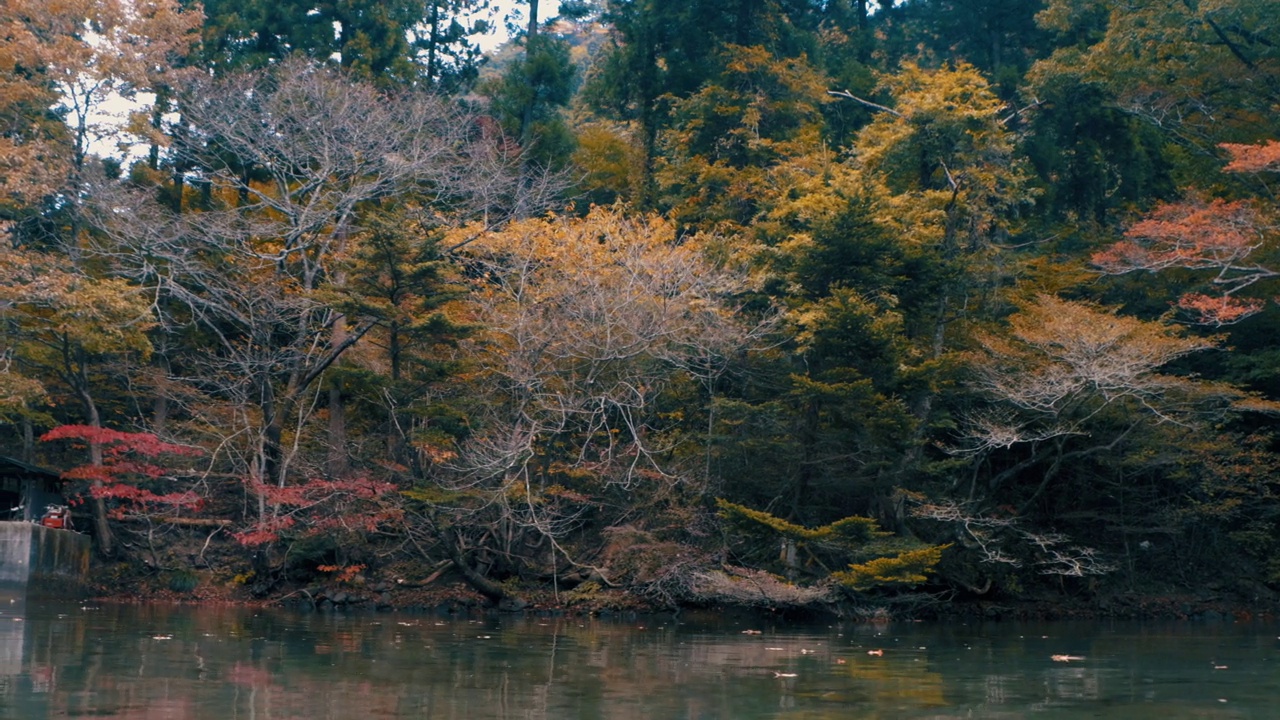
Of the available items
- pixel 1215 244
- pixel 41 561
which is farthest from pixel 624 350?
pixel 41 561

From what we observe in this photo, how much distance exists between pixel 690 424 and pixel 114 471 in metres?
10.8

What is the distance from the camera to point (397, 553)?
22.3 meters

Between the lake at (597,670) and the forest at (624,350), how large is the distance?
298 centimetres

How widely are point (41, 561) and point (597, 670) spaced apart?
14.0 metres

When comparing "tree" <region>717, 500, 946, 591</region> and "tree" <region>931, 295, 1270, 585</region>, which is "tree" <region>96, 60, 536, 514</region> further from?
"tree" <region>931, 295, 1270, 585</region>

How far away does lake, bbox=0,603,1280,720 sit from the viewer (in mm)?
8477

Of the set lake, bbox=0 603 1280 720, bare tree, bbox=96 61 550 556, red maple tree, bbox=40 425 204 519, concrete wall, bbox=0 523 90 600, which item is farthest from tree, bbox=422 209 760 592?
Answer: concrete wall, bbox=0 523 90 600

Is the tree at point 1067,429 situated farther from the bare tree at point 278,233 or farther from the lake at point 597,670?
the bare tree at point 278,233

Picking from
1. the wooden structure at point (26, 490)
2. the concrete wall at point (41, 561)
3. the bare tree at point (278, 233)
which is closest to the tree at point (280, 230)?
the bare tree at point (278, 233)

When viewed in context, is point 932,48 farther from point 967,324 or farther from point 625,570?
point 625,570

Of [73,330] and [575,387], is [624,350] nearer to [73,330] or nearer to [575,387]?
[575,387]

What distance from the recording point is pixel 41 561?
20.6 meters

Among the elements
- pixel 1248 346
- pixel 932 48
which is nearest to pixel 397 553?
pixel 1248 346

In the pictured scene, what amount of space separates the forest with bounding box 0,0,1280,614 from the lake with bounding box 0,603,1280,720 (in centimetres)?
298
